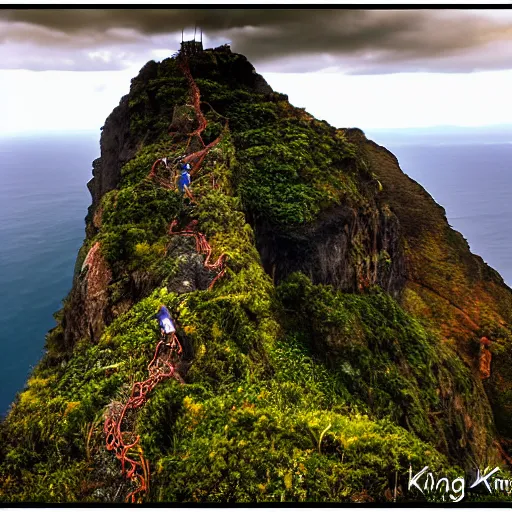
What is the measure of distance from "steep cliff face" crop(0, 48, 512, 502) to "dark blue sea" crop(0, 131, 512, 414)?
2387 centimetres

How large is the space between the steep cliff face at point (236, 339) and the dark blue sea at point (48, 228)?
2387 cm

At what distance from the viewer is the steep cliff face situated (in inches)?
149

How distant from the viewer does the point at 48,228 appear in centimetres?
6131

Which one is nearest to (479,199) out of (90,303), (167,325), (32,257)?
(32,257)

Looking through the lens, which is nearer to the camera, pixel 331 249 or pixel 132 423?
pixel 132 423

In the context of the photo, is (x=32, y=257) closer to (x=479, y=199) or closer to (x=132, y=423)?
(x=132, y=423)

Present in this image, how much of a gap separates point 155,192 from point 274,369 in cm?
444

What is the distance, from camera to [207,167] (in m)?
9.00

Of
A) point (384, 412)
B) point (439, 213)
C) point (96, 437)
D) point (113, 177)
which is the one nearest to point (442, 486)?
point (384, 412)

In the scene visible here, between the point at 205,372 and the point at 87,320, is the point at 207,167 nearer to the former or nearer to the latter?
the point at 87,320

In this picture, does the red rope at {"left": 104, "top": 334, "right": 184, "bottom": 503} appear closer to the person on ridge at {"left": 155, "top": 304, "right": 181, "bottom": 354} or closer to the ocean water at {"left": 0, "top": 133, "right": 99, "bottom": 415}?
the person on ridge at {"left": 155, "top": 304, "right": 181, "bottom": 354}

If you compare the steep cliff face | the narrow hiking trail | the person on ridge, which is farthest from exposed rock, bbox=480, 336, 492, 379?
the person on ridge

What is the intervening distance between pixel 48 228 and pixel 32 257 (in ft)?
41.2

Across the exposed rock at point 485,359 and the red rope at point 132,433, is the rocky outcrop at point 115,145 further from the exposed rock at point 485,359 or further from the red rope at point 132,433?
the exposed rock at point 485,359
